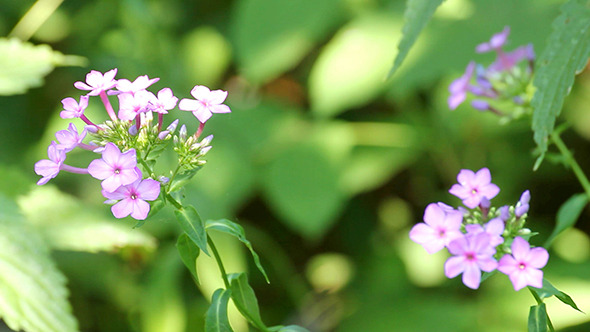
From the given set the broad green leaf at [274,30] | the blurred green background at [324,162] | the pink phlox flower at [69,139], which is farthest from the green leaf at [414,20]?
the broad green leaf at [274,30]

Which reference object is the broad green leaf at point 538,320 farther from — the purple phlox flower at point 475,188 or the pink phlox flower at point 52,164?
the pink phlox flower at point 52,164

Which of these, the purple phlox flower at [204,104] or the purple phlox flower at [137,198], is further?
the purple phlox flower at [204,104]

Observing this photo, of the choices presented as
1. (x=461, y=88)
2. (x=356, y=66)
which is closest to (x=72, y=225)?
(x=461, y=88)

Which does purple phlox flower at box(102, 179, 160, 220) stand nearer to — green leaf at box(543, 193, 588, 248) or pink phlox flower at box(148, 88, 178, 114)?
pink phlox flower at box(148, 88, 178, 114)

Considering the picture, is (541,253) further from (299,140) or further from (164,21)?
(164,21)

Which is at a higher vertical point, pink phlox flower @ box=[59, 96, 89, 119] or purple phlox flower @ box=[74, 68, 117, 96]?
purple phlox flower @ box=[74, 68, 117, 96]

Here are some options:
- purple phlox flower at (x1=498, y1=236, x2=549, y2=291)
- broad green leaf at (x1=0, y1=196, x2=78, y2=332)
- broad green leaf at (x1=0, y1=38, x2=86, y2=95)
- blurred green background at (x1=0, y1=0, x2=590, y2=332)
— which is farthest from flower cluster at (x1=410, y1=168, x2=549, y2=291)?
blurred green background at (x1=0, y1=0, x2=590, y2=332)
